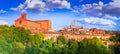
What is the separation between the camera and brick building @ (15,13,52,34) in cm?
3561

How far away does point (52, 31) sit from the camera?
35531mm

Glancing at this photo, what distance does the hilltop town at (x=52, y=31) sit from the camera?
1323 inches

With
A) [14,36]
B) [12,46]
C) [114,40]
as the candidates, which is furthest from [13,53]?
[114,40]

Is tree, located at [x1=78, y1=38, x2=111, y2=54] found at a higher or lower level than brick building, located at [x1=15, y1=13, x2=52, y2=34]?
lower

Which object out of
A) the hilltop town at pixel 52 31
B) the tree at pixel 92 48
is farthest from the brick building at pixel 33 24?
the tree at pixel 92 48

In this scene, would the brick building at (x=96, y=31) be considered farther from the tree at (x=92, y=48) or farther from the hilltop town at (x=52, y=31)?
the tree at (x=92, y=48)

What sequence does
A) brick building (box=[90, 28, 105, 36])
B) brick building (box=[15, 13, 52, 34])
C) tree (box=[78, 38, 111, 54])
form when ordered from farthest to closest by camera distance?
1. brick building (box=[15, 13, 52, 34])
2. brick building (box=[90, 28, 105, 36])
3. tree (box=[78, 38, 111, 54])

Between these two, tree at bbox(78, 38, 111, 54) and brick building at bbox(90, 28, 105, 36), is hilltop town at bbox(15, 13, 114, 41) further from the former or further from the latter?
tree at bbox(78, 38, 111, 54)

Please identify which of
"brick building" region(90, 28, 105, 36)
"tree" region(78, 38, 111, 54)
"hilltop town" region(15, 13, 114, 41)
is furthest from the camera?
"brick building" region(90, 28, 105, 36)

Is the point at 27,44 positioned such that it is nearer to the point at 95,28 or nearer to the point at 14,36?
the point at 14,36

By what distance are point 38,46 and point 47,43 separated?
174 cm

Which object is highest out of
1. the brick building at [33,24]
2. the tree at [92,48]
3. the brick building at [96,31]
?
the brick building at [33,24]

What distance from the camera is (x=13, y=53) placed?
22.5m

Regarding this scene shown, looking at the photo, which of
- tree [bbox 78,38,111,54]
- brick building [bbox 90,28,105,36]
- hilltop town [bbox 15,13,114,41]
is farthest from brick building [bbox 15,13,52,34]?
tree [bbox 78,38,111,54]
